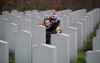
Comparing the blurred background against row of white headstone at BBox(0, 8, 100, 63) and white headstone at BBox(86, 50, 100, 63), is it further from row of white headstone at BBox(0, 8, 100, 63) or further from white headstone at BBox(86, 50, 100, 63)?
white headstone at BBox(86, 50, 100, 63)

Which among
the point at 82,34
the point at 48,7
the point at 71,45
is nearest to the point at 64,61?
the point at 71,45

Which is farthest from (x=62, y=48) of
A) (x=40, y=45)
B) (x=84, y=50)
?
(x=84, y=50)

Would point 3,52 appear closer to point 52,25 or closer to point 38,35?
point 38,35

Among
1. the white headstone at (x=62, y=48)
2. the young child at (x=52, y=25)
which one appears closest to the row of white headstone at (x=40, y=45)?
the white headstone at (x=62, y=48)

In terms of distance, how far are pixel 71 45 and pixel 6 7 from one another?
13057mm

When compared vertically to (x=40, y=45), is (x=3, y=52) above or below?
below

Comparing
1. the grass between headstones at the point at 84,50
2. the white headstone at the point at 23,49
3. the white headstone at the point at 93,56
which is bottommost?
the grass between headstones at the point at 84,50

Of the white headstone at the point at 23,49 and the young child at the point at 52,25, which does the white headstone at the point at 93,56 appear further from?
the young child at the point at 52,25

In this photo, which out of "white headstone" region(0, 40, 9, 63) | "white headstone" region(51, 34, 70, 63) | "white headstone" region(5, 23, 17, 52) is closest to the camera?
"white headstone" region(0, 40, 9, 63)

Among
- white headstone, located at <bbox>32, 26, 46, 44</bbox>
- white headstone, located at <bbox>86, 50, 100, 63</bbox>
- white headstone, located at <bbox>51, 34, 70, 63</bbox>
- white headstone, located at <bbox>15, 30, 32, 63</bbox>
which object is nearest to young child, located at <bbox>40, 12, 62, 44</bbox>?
white headstone, located at <bbox>32, 26, 46, 44</bbox>

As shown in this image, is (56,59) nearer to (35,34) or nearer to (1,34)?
(35,34)

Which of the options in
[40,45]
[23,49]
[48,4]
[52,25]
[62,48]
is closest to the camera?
[40,45]

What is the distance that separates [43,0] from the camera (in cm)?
2116

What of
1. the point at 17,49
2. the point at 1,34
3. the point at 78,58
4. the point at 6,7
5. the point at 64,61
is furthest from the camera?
the point at 6,7
